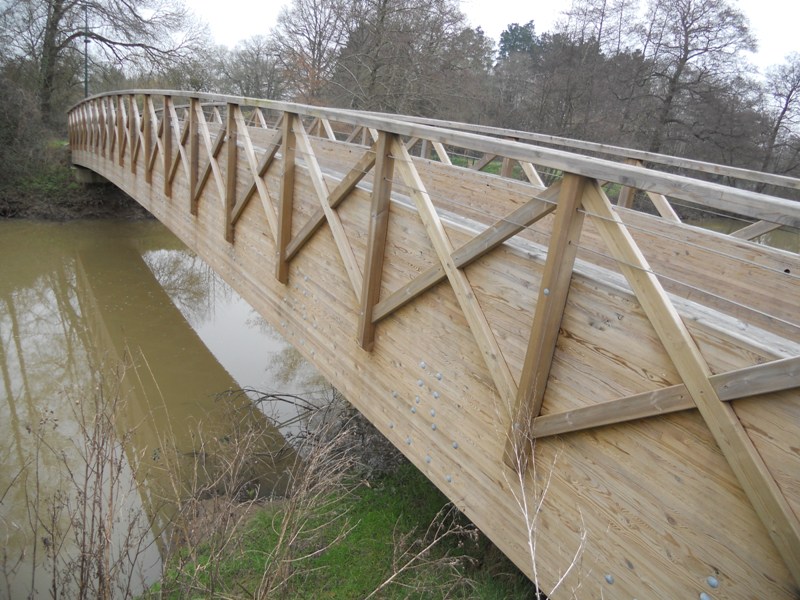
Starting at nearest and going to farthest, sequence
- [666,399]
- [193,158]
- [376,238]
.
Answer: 1. [666,399]
2. [376,238]
3. [193,158]

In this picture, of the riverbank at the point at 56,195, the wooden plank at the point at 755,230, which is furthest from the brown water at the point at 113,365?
the wooden plank at the point at 755,230

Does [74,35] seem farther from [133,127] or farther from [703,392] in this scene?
[703,392]

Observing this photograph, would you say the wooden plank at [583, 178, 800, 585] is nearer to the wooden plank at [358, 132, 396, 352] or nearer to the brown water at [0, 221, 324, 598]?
the wooden plank at [358, 132, 396, 352]

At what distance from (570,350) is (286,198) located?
130 inches

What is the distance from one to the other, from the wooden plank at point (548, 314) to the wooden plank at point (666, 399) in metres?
0.08

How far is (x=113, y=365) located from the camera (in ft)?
27.2

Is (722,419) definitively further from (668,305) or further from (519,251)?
(519,251)

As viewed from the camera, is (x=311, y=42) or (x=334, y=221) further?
(x=311, y=42)

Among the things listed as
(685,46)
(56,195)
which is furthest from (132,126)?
(685,46)

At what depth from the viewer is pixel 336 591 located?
4.22 metres

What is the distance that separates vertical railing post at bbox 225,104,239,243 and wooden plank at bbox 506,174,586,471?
454 cm

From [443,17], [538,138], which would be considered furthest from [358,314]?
[443,17]

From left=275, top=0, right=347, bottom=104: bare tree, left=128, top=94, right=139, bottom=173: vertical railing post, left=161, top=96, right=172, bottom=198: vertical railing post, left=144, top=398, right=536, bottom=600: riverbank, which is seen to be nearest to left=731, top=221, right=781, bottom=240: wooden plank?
left=144, top=398, right=536, bottom=600: riverbank

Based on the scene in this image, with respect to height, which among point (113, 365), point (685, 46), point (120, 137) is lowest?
point (113, 365)
